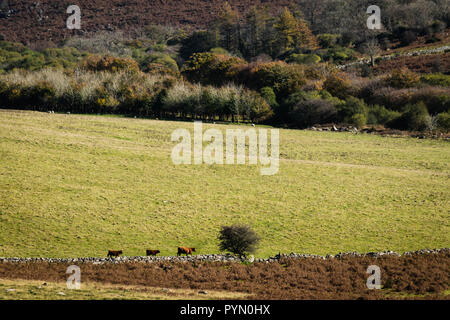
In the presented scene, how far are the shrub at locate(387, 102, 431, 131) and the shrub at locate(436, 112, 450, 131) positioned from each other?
1.80 m

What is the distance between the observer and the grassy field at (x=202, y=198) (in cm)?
2719

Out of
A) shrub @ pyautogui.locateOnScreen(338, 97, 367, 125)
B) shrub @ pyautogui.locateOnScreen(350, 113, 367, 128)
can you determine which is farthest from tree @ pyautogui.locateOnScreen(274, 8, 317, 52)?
shrub @ pyautogui.locateOnScreen(350, 113, 367, 128)

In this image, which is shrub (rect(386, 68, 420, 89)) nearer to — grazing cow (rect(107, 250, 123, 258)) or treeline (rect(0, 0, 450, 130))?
treeline (rect(0, 0, 450, 130))

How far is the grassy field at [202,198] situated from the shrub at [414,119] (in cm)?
1228

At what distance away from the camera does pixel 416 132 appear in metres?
66.5

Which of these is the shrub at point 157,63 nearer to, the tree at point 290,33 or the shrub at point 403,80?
the tree at point 290,33

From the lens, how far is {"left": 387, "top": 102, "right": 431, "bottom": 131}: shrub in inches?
2643

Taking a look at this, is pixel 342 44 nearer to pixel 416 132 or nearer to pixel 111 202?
pixel 416 132

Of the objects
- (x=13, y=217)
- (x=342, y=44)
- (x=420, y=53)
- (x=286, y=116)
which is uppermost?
(x=342, y=44)

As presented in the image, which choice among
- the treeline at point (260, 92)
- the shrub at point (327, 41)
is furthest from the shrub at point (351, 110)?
the shrub at point (327, 41)

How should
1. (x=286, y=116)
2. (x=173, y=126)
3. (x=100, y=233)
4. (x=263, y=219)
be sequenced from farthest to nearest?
(x=286, y=116) → (x=173, y=126) → (x=263, y=219) → (x=100, y=233)

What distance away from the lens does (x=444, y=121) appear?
6569cm
